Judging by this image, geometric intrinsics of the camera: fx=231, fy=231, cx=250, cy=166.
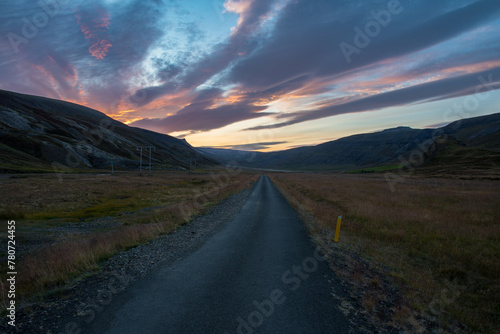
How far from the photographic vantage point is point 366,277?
7266 millimetres

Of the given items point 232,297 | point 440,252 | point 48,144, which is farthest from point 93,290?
point 48,144

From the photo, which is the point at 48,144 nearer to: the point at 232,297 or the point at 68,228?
the point at 68,228

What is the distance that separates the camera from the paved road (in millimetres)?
4723

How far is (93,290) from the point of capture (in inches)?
243

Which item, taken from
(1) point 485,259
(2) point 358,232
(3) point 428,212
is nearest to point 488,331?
(1) point 485,259

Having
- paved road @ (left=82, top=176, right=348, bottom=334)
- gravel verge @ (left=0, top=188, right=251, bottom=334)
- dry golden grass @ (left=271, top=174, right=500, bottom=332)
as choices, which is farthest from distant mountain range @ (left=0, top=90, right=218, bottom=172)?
dry golden grass @ (left=271, top=174, right=500, bottom=332)

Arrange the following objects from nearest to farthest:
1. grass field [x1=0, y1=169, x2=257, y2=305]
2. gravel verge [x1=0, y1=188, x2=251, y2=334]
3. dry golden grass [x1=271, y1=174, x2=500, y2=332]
→ gravel verge [x1=0, y1=188, x2=251, y2=334], dry golden grass [x1=271, y1=174, x2=500, y2=332], grass field [x1=0, y1=169, x2=257, y2=305]

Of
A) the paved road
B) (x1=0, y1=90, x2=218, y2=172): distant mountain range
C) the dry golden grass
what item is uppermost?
(x1=0, y1=90, x2=218, y2=172): distant mountain range

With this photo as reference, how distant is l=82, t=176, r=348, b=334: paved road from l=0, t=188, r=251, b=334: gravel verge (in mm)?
384

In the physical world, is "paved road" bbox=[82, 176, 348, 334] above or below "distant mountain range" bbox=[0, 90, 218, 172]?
below

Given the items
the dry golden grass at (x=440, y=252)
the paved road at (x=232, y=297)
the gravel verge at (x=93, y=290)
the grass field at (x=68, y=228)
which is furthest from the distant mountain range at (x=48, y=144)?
the dry golden grass at (x=440, y=252)

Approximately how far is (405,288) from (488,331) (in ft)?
5.96

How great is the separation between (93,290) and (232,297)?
377cm

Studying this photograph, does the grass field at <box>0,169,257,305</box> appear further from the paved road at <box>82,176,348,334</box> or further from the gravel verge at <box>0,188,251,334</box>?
the paved road at <box>82,176,348,334</box>
